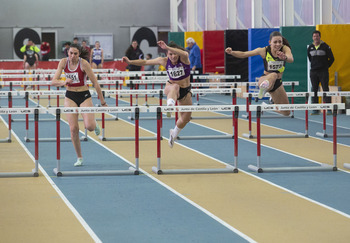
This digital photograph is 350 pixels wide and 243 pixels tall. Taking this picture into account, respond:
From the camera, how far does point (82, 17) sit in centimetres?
4081

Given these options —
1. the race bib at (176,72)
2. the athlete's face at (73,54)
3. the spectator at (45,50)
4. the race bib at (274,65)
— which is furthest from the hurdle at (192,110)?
the spectator at (45,50)

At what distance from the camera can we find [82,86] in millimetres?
9750

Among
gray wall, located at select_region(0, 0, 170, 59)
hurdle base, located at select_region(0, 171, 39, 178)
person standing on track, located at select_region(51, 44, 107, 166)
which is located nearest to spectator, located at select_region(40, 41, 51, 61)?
gray wall, located at select_region(0, 0, 170, 59)

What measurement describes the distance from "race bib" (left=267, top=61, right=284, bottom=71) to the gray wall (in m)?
31.1

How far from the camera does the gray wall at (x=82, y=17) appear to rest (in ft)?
132

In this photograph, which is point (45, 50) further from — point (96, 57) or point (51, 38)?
point (96, 57)

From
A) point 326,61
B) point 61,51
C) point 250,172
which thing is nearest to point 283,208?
point 250,172

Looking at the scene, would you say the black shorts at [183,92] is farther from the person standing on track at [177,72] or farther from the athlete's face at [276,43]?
the athlete's face at [276,43]

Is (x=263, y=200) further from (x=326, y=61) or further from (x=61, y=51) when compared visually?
(x=61, y=51)

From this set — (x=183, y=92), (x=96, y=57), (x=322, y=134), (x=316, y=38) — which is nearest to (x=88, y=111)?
(x=183, y=92)

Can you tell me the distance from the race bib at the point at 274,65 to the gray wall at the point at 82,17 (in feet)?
102

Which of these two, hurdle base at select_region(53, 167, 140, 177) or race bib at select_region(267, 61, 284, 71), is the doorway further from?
hurdle base at select_region(53, 167, 140, 177)

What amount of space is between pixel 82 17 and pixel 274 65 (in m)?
31.4

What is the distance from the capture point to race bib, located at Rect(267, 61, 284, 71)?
10555 millimetres
